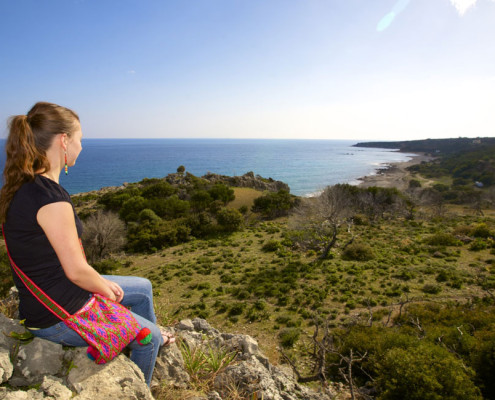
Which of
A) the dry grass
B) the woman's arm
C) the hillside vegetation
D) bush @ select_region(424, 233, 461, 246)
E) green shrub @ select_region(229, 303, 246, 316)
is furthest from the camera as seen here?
the dry grass

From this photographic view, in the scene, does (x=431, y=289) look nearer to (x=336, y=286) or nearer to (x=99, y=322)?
(x=336, y=286)

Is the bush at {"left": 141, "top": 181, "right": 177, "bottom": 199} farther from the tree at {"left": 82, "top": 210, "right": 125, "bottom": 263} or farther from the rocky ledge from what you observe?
the rocky ledge

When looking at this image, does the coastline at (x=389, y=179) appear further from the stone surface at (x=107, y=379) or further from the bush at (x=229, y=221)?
the stone surface at (x=107, y=379)

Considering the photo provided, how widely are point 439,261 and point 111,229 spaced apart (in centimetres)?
2889

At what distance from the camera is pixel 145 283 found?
327 cm

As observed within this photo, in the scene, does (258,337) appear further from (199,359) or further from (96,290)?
(96,290)

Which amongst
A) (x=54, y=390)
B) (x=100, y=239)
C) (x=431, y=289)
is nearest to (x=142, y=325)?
(x=54, y=390)

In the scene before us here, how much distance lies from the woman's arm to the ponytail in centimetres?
33

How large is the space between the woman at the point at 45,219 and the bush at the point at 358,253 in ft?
74.7

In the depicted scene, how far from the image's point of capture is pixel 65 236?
200 cm

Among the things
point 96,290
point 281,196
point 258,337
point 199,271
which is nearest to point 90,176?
point 281,196

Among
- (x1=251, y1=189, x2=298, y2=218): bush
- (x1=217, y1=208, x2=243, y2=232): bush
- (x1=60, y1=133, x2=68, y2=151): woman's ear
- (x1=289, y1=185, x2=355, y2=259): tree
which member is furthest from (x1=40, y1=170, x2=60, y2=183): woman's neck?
(x1=251, y1=189, x2=298, y2=218): bush

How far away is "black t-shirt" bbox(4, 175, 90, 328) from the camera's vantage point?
1.98 m

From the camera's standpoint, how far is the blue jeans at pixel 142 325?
2391mm
